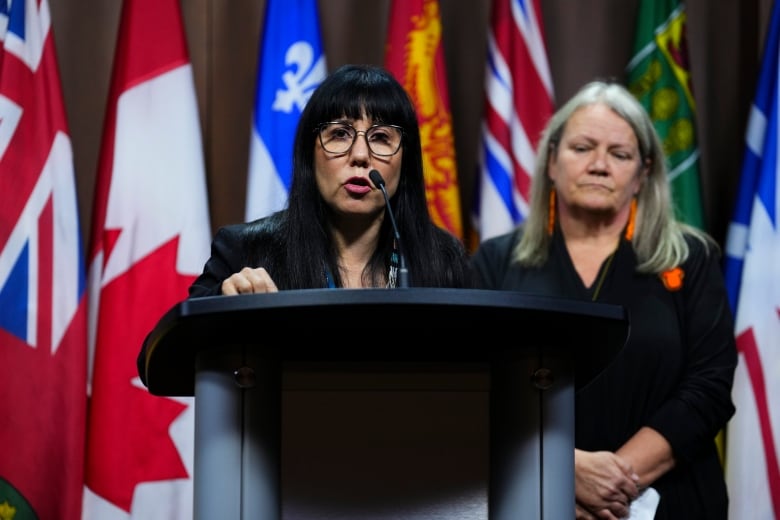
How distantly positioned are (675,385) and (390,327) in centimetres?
151

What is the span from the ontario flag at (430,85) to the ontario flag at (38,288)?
1.04 m

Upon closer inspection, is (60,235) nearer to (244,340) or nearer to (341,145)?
(341,145)

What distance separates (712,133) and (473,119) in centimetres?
84

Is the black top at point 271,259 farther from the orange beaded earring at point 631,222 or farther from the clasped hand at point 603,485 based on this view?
the orange beaded earring at point 631,222

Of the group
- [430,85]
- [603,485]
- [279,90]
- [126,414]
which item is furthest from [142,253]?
[603,485]

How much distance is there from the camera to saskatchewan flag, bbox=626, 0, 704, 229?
3596 millimetres

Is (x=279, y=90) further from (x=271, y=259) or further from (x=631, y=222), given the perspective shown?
(x=271, y=259)

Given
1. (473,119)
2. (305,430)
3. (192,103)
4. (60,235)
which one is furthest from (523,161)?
(305,430)

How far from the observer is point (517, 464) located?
132 centimetres

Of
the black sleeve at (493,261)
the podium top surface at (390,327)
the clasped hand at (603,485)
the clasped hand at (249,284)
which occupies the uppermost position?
the black sleeve at (493,261)

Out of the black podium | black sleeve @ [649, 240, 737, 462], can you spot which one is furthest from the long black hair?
black sleeve @ [649, 240, 737, 462]

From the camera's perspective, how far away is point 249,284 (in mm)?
1447

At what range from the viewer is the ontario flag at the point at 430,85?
348cm

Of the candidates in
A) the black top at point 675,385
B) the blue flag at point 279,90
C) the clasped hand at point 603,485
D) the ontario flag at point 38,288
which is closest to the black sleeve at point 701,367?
the black top at point 675,385
